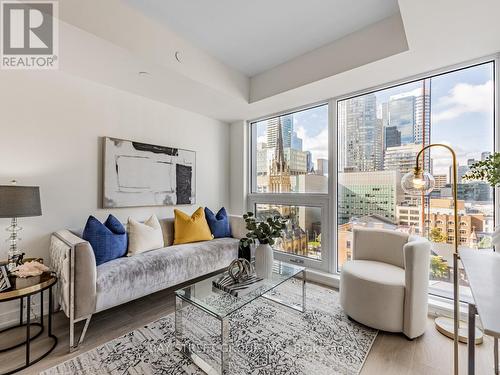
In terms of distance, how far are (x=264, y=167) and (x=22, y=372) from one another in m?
3.28

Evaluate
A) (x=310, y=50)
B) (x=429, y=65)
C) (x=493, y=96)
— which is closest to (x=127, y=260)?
(x=310, y=50)

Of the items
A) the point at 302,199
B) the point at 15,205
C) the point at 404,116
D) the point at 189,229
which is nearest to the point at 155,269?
the point at 189,229

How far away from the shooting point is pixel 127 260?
7.15 ft

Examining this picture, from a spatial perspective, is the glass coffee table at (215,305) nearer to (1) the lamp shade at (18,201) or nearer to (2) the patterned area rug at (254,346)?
(2) the patterned area rug at (254,346)

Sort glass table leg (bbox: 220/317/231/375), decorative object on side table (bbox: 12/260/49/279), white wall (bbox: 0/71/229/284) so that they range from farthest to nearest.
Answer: white wall (bbox: 0/71/229/284) < decorative object on side table (bbox: 12/260/49/279) < glass table leg (bbox: 220/317/231/375)

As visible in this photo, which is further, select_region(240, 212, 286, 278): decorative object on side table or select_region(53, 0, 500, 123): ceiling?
select_region(240, 212, 286, 278): decorative object on side table

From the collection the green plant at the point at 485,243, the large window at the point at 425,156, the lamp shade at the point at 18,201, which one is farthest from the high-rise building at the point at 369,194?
the lamp shade at the point at 18,201

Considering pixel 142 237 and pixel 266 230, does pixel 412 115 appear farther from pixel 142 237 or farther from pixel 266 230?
pixel 142 237

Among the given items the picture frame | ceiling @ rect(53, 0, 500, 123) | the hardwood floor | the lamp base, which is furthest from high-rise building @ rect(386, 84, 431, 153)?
the picture frame

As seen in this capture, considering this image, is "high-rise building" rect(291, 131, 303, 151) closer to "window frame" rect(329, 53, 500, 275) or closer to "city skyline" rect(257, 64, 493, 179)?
Answer: "window frame" rect(329, 53, 500, 275)

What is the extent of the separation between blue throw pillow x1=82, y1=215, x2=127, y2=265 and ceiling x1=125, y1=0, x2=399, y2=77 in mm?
1906

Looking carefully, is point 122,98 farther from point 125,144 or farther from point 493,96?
point 493,96

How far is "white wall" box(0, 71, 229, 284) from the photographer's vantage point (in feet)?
6.88

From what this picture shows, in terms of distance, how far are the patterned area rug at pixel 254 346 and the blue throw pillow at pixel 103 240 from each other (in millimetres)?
690
